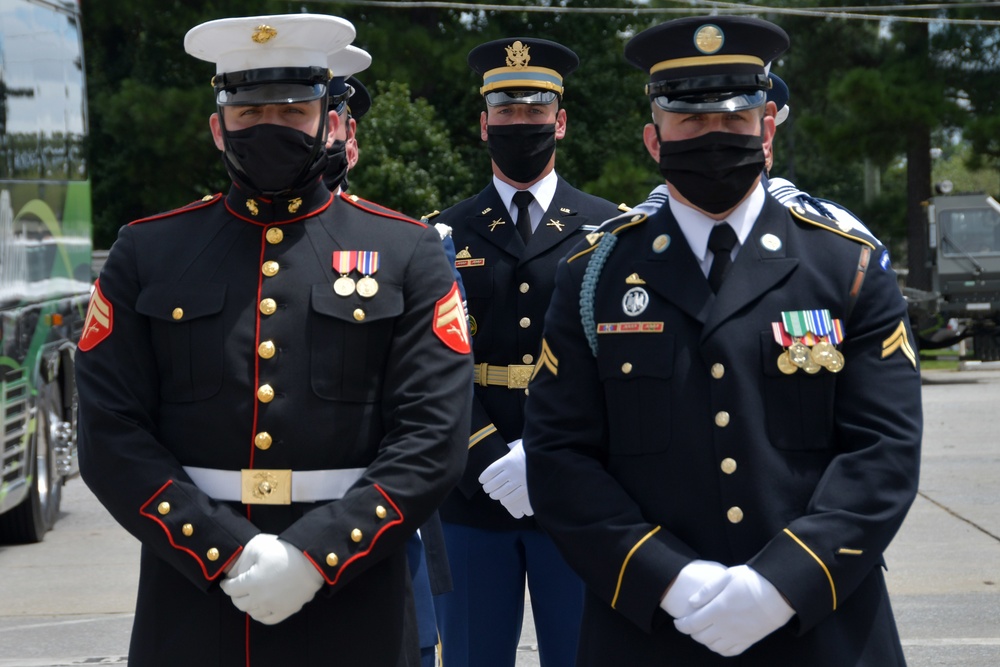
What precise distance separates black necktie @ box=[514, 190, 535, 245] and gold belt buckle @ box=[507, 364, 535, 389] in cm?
48

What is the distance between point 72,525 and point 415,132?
13943 millimetres

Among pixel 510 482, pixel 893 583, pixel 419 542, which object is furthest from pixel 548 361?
pixel 893 583

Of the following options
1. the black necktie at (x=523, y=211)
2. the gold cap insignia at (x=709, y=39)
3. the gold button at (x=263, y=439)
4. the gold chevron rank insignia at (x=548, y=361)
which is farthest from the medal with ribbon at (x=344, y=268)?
the black necktie at (x=523, y=211)

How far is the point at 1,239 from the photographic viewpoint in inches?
360

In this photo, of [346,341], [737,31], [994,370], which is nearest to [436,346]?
[346,341]

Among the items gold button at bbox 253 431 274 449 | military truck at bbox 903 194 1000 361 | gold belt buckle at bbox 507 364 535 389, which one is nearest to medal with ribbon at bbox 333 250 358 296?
gold button at bbox 253 431 274 449

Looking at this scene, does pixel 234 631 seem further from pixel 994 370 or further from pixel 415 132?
pixel 994 370

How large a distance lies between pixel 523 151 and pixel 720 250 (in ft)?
7.09

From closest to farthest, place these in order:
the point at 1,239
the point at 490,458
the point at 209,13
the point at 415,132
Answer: the point at 490,458 → the point at 1,239 → the point at 415,132 → the point at 209,13

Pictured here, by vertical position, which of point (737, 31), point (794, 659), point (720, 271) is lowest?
point (794, 659)

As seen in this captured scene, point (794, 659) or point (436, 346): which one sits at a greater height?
point (436, 346)

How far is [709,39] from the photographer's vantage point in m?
3.10

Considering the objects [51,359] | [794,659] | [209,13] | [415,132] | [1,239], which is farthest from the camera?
[209,13]

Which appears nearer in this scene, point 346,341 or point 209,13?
point 346,341
